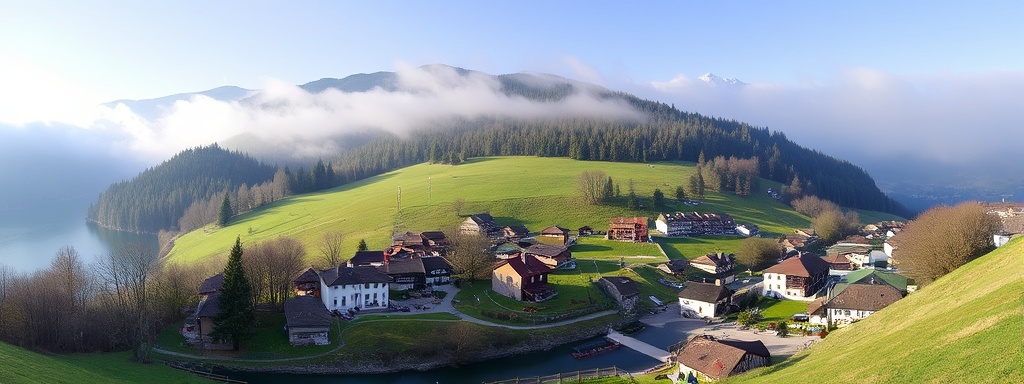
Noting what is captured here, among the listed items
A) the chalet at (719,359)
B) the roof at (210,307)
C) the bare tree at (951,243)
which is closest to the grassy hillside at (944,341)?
the chalet at (719,359)

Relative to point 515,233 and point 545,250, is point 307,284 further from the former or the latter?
point 515,233

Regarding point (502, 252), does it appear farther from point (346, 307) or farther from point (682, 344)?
point (682, 344)

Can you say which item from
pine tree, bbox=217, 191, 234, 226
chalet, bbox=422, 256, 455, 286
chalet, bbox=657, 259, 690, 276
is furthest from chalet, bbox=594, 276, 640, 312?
pine tree, bbox=217, 191, 234, 226

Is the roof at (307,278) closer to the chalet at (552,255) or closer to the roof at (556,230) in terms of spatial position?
the chalet at (552,255)

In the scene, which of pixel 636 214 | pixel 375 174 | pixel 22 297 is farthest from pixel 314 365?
pixel 375 174

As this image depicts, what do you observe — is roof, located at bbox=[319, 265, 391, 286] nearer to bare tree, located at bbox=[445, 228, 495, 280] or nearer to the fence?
bare tree, located at bbox=[445, 228, 495, 280]

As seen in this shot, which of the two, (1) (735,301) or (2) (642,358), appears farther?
(1) (735,301)

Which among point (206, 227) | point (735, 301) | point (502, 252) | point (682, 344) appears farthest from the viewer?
point (206, 227)

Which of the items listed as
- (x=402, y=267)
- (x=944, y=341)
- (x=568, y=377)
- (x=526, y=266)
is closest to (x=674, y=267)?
(x=526, y=266)
